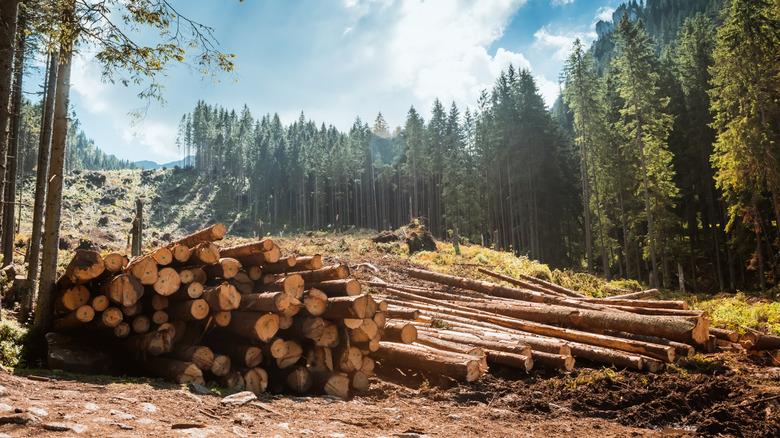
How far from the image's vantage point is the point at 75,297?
7.27m

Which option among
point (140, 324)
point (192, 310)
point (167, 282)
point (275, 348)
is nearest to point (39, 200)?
point (140, 324)

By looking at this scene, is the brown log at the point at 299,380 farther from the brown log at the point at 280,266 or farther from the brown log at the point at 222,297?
the brown log at the point at 280,266

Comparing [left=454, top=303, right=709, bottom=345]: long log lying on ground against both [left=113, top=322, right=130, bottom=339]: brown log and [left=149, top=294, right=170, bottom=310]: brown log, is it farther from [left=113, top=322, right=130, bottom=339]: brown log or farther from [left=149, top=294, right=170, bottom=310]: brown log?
[left=113, top=322, right=130, bottom=339]: brown log

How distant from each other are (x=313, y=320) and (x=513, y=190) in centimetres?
3949

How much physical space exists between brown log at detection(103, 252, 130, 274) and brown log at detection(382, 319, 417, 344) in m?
4.86

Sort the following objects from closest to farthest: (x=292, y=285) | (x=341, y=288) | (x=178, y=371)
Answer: (x=178, y=371) → (x=292, y=285) → (x=341, y=288)

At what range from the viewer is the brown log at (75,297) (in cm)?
724

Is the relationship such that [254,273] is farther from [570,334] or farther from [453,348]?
[570,334]

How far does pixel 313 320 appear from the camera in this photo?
7426 millimetres

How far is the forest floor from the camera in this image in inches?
177

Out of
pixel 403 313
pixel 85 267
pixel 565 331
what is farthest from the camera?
pixel 403 313

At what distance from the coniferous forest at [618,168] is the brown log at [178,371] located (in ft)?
79.2

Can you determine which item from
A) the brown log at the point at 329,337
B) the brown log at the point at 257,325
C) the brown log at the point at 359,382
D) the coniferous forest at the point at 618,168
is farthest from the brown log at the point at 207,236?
the coniferous forest at the point at 618,168

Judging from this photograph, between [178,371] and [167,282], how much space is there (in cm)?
150
